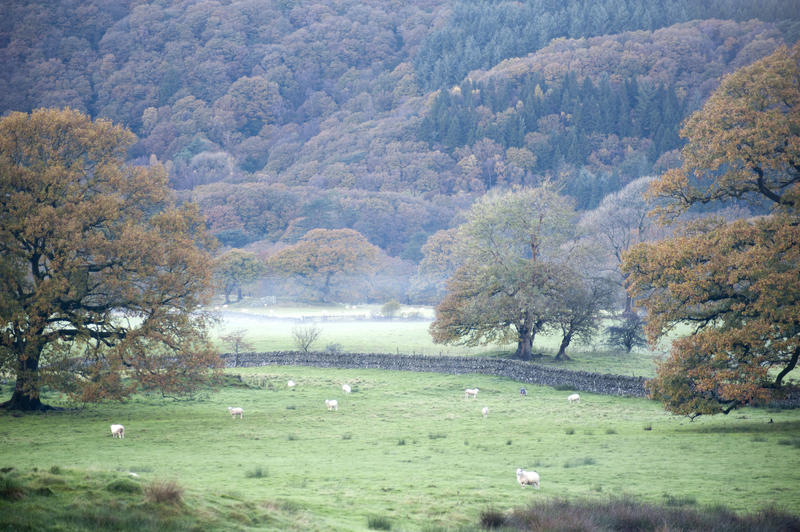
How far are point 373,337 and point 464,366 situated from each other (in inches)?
828

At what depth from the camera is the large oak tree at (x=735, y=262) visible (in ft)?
71.2

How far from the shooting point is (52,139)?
101 ft

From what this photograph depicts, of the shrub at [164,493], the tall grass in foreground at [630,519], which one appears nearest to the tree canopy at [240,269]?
the shrub at [164,493]

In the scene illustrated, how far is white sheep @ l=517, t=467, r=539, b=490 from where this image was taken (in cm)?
1635

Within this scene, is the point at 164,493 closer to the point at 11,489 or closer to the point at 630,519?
the point at 11,489

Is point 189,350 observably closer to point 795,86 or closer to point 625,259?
point 625,259

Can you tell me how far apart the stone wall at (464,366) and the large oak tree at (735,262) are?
1249 cm

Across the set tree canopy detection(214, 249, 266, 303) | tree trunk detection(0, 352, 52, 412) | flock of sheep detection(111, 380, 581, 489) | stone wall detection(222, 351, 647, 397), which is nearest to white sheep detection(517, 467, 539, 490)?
flock of sheep detection(111, 380, 581, 489)

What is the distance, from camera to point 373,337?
6744 cm

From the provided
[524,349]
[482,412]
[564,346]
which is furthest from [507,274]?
[482,412]

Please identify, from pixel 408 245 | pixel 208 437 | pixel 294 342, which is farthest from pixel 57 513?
pixel 408 245

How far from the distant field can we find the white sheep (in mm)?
25874

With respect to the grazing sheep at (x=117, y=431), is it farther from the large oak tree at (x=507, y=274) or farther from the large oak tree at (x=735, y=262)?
the large oak tree at (x=507, y=274)

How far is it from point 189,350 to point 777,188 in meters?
23.4
